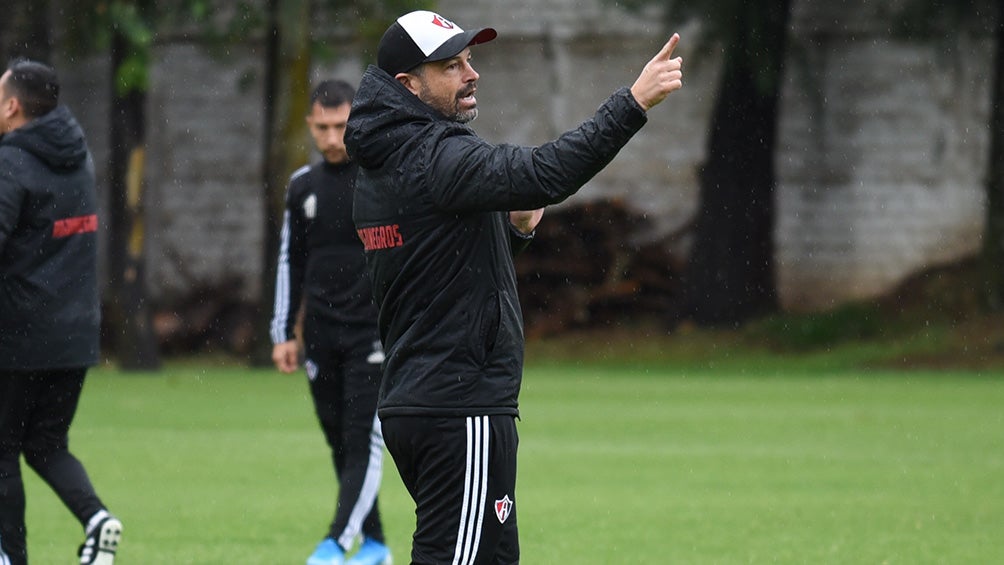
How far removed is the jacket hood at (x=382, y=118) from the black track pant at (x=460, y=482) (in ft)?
2.92

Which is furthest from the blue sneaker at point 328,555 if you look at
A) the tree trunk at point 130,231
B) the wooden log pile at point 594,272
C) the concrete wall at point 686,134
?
the wooden log pile at point 594,272

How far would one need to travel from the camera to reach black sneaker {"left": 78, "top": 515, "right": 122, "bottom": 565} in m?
8.27

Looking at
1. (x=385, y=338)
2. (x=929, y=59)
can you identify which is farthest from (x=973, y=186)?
(x=385, y=338)

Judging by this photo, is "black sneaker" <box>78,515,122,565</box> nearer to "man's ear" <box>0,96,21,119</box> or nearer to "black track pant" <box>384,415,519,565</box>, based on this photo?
"man's ear" <box>0,96,21,119</box>

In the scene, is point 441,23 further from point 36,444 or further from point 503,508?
point 36,444

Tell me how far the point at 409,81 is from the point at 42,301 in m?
2.88

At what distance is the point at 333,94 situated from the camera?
919 centimetres

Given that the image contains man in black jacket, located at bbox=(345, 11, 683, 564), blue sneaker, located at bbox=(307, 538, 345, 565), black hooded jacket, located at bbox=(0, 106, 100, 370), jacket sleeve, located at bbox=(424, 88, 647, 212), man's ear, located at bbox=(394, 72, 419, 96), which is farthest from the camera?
blue sneaker, located at bbox=(307, 538, 345, 565)

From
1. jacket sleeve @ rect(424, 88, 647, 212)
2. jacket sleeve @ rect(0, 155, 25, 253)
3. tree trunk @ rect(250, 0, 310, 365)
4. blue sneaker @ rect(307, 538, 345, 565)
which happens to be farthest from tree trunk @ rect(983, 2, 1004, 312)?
jacket sleeve @ rect(424, 88, 647, 212)

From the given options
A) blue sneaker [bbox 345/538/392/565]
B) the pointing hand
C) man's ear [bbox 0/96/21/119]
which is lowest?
blue sneaker [bbox 345/538/392/565]

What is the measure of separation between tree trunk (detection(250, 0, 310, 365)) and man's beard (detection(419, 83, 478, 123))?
65.3 feet

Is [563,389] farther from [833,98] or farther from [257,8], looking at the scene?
[833,98]

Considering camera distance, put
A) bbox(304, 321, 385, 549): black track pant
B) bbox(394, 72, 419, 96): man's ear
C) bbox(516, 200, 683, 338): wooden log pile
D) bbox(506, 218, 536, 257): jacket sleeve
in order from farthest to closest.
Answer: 1. bbox(516, 200, 683, 338): wooden log pile
2. bbox(304, 321, 385, 549): black track pant
3. bbox(506, 218, 536, 257): jacket sleeve
4. bbox(394, 72, 419, 96): man's ear

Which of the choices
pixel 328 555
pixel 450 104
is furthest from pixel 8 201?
pixel 450 104
